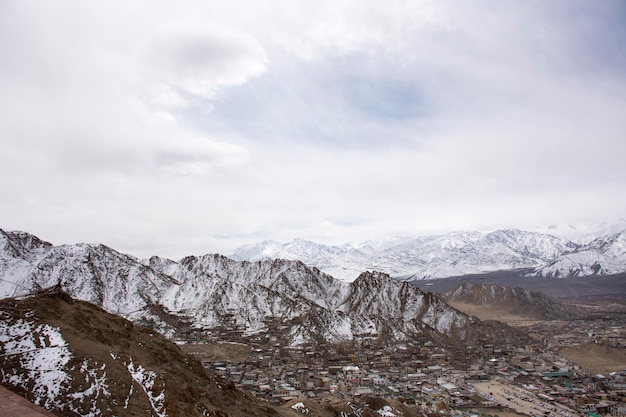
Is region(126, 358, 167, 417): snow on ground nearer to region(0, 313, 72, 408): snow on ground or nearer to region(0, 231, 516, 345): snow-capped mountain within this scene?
region(0, 313, 72, 408): snow on ground

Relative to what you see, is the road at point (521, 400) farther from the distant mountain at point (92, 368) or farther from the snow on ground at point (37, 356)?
the snow on ground at point (37, 356)

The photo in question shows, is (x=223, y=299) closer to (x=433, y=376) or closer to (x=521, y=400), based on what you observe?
(x=433, y=376)

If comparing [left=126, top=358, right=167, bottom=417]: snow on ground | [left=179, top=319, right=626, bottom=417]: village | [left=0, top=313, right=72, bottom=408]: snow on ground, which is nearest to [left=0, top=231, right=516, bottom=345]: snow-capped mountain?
[left=179, top=319, right=626, bottom=417]: village

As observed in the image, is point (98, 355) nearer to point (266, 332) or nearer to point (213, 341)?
point (213, 341)

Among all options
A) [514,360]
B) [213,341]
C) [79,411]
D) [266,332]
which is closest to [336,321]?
[266,332]

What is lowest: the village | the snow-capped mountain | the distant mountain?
the village

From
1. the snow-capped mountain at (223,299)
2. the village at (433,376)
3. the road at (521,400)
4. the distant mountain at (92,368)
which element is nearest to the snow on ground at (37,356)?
the distant mountain at (92,368)
